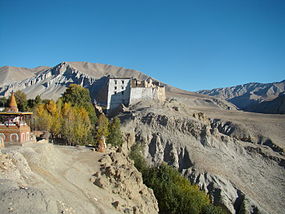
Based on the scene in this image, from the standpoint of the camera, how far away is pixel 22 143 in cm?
1972

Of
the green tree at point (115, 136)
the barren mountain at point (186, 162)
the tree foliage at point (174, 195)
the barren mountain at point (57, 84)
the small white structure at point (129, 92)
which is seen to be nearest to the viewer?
the barren mountain at point (186, 162)

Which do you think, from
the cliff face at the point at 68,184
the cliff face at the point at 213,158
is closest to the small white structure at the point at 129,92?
the cliff face at the point at 213,158

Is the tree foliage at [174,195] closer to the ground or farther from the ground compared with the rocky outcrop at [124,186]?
closer to the ground

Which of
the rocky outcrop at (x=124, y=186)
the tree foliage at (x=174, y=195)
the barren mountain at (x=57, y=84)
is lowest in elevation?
the tree foliage at (x=174, y=195)

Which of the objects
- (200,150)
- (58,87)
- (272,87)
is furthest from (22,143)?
(272,87)

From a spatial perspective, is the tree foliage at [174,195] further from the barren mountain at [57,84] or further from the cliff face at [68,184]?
the barren mountain at [57,84]

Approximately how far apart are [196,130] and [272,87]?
182890 mm

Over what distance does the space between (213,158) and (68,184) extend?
2375 cm

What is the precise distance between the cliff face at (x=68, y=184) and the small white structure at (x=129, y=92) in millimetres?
26214

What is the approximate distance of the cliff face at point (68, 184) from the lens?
991 centimetres

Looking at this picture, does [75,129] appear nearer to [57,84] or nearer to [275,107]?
[57,84]

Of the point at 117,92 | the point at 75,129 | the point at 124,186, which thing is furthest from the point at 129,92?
the point at 124,186

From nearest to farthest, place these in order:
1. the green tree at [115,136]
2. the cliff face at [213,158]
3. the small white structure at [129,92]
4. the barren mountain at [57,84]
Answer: the cliff face at [213,158], the green tree at [115,136], the small white structure at [129,92], the barren mountain at [57,84]

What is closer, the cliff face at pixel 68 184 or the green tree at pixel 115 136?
the cliff face at pixel 68 184
